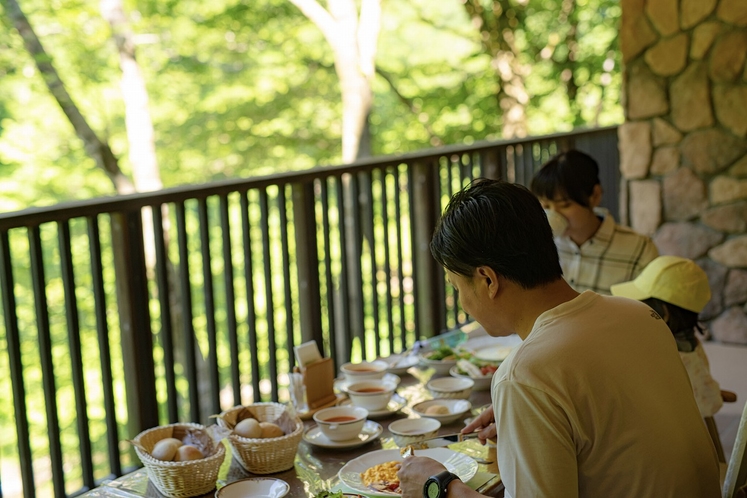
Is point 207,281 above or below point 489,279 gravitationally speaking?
below

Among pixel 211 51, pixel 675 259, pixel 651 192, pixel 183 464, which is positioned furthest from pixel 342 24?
pixel 183 464

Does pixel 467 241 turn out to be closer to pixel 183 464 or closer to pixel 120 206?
pixel 183 464

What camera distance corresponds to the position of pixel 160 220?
2.72 meters

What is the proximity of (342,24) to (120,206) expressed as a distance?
22.1 ft

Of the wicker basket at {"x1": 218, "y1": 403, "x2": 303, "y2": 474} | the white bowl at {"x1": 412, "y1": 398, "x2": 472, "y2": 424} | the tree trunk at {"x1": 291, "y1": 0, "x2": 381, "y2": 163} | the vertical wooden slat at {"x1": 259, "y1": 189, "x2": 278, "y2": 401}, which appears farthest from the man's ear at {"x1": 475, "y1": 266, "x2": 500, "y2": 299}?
the tree trunk at {"x1": 291, "y1": 0, "x2": 381, "y2": 163}

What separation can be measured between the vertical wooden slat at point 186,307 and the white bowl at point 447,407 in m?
1.18

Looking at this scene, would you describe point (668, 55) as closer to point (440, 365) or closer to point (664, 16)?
point (664, 16)

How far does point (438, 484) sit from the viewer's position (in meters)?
1.30

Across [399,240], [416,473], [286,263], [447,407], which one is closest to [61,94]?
[399,240]

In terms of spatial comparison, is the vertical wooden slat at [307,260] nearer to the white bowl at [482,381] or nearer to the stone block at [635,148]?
the white bowl at [482,381]

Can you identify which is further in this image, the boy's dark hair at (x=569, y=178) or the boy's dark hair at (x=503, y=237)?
the boy's dark hair at (x=569, y=178)

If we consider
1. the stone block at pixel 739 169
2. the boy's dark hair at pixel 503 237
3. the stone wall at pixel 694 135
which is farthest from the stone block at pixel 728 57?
the boy's dark hair at pixel 503 237

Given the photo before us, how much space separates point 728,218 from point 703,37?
93 centimetres

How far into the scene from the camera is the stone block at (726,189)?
4.16m
